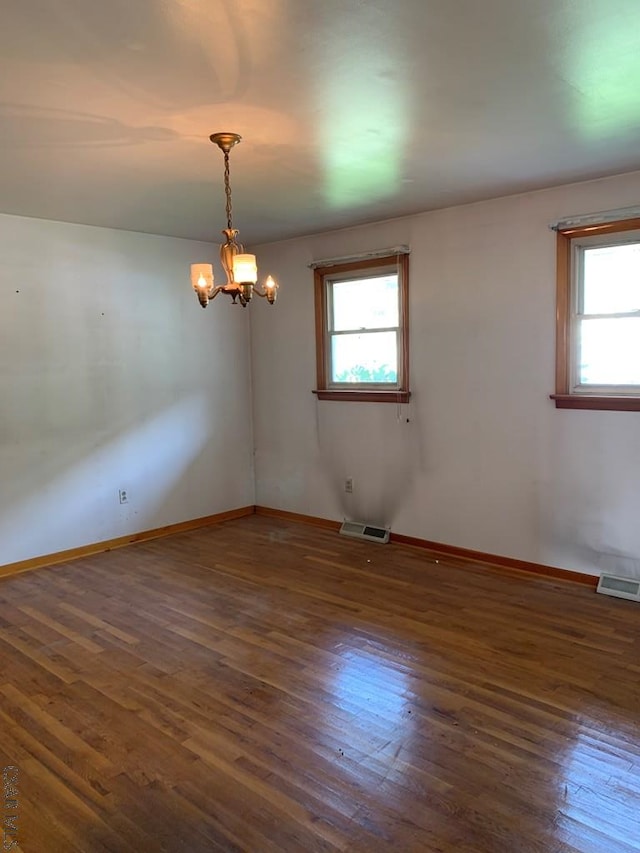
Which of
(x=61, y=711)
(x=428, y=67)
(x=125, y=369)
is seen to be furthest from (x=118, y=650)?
(x=428, y=67)

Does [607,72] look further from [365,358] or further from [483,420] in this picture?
[365,358]

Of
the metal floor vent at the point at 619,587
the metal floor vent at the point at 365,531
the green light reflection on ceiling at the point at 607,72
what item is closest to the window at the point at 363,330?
the metal floor vent at the point at 365,531

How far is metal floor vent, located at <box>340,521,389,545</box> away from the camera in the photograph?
193 inches

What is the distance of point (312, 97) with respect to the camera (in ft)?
7.80

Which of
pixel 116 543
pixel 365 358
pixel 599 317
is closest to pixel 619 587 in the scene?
pixel 599 317

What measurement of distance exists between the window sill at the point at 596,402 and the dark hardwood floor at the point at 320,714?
3.77 ft

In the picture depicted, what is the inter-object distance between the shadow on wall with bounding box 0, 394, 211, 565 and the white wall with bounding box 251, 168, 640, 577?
1.14 meters

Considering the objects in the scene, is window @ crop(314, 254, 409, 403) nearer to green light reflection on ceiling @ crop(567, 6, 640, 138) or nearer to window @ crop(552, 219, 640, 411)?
window @ crop(552, 219, 640, 411)

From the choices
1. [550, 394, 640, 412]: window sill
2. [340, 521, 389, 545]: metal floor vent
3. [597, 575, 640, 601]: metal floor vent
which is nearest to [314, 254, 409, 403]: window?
[340, 521, 389, 545]: metal floor vent

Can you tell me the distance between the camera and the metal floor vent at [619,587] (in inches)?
142

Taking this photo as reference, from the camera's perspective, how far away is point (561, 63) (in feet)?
7.02

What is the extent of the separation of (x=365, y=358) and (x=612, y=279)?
1.96 metres

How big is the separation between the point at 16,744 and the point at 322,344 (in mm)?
3690

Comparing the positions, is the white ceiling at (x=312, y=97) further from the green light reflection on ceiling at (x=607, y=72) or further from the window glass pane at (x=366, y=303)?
the window glass pane at (x=366, y=303)
